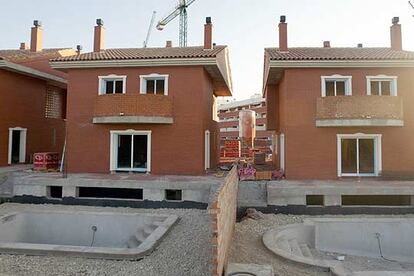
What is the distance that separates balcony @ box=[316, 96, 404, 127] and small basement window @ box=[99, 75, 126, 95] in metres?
10.7

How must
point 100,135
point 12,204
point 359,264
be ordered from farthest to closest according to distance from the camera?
point 100,135 < point 12,204 < point 359,264

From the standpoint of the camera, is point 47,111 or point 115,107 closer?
point 115,107

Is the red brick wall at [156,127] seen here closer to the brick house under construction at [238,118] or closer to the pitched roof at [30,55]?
the pitched roof at [30,55]

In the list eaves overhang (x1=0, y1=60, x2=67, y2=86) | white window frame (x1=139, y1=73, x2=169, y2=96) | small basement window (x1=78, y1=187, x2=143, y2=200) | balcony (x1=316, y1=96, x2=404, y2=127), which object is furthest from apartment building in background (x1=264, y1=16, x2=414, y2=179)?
eaves overhang (x1=0, y1=60, x2=67, y2=86)

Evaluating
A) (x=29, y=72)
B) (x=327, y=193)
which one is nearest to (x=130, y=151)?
(x=29, y=72)

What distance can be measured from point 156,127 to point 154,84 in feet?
7.64

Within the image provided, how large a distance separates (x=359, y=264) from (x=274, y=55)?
10669 millimetres

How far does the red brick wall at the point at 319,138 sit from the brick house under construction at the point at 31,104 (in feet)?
52.7

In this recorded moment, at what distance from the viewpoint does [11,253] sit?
27.4 ft

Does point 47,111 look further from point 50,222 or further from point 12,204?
point 50,222

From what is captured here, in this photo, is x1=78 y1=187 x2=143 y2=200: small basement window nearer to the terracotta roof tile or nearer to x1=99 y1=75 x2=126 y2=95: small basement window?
x1=99 y1=75 x2=126 y2=95: small basement window

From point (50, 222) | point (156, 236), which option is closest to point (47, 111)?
point (50, 222)

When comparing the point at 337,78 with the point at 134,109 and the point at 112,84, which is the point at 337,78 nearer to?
the point at 134,109

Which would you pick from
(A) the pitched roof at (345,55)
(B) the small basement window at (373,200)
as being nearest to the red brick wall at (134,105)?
(A) the pitched roof at (345,55)
